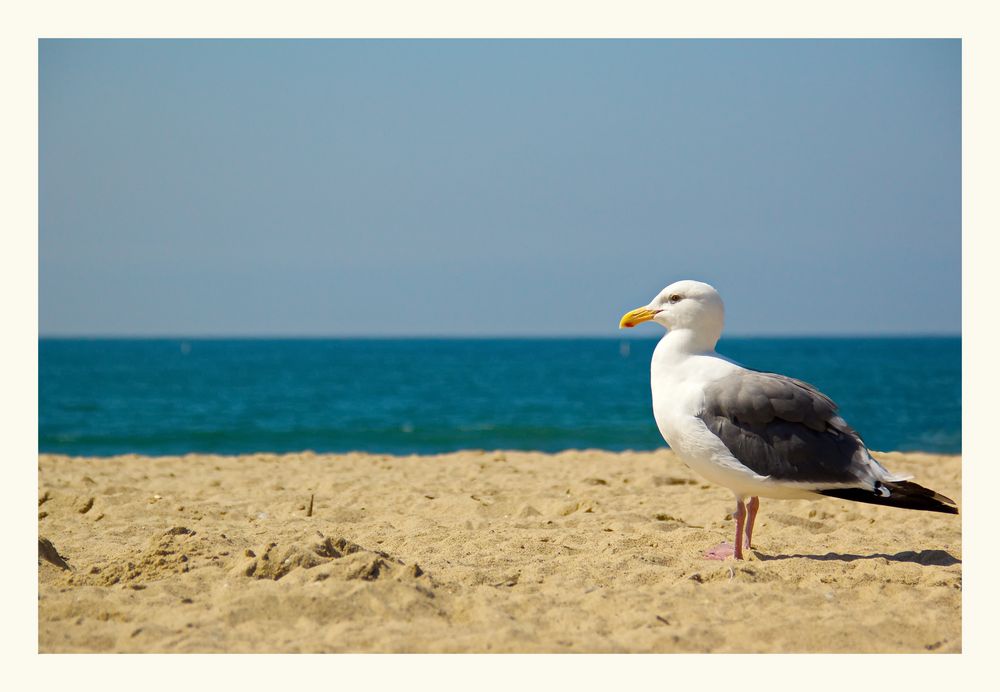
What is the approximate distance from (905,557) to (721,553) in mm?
1022

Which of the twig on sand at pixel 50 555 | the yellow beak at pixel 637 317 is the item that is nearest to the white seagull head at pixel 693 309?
the yellow beak at pixel 637 317

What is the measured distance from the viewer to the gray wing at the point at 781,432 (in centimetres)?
500

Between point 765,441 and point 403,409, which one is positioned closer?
point 765,441

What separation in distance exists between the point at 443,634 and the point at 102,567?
6.47 feet

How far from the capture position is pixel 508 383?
39500 mm

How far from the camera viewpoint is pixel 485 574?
190 inches

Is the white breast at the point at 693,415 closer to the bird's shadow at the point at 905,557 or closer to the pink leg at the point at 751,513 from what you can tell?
the pink leg at the point at 751,513

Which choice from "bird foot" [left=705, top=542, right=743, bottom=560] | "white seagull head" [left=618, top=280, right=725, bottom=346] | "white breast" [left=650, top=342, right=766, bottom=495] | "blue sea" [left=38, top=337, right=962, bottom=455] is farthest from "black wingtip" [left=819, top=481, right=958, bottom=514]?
"blue sea" [left=38, top=337, right=962, bottom=455]

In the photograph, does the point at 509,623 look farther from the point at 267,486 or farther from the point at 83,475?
the point at 83,475

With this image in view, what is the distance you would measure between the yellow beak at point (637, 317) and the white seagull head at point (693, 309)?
0.05 metres

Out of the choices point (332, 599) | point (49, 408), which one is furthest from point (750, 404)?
point (49, 408)

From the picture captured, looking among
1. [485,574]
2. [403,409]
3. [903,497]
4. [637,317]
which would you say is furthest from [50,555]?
[403,409]

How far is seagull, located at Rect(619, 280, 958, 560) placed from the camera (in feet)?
16.3

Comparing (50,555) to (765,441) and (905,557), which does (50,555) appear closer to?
(765,441)
